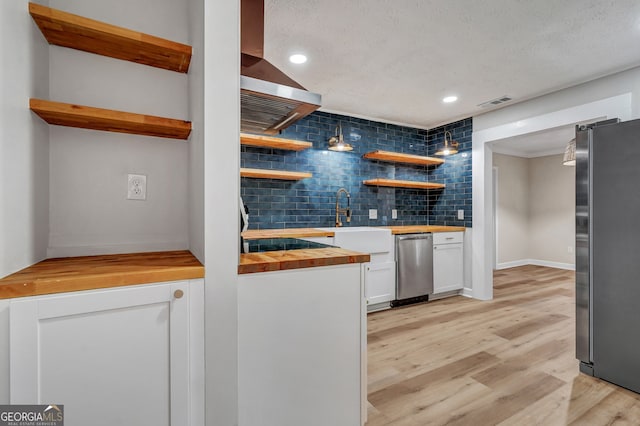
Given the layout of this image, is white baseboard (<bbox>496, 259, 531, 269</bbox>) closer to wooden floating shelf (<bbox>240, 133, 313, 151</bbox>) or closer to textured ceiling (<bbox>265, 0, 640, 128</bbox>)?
textured ceiling (<bbox>265, 0, 640, 128</bbox>)

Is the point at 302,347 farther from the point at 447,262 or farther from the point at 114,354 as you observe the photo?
the point at 447,262

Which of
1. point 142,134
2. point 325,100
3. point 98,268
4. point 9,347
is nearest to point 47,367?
point 9,347

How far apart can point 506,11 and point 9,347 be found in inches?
117

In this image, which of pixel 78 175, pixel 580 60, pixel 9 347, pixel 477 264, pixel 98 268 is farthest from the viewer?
pixel 477 264

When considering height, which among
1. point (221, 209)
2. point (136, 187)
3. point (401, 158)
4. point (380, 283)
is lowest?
point (380, 283)

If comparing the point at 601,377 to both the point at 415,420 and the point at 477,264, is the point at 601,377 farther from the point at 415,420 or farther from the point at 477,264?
the point at 477,264

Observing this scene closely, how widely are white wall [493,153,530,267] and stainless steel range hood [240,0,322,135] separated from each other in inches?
220

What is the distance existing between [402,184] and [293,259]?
3.33m

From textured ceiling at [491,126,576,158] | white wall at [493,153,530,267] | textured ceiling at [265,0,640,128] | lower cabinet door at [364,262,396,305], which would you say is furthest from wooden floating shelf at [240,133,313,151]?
white wall at [493,153,530,267]

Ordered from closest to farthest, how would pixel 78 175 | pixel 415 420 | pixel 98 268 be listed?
pixel 98 268
pixel 78 175
pixel 415 420

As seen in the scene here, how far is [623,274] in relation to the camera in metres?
2.00

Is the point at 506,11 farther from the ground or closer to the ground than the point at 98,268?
farther from the ground

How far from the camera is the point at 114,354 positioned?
1.04 metres

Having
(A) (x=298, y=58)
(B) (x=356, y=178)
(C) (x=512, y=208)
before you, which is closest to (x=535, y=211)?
(C) (x=512, y=208)
